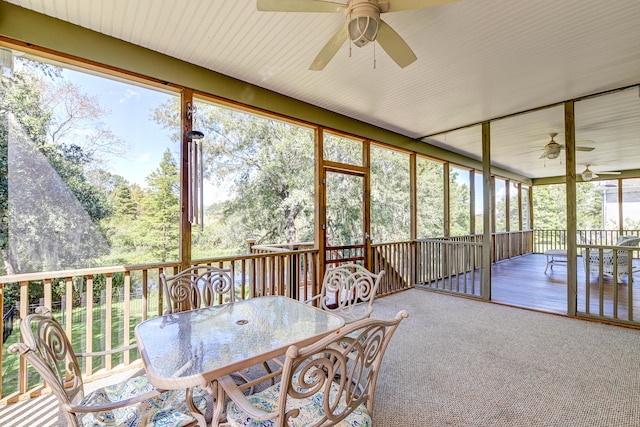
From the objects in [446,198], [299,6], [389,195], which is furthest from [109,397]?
[446,198]

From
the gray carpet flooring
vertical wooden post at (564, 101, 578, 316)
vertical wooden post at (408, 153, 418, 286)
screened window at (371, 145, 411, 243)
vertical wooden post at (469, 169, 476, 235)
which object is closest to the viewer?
the gray carpet flooring

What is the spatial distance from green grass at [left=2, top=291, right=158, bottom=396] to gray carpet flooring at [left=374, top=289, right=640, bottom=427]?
7.53 ft

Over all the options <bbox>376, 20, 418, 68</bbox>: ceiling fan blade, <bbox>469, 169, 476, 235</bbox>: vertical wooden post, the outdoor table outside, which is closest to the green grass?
the outdoor table outside

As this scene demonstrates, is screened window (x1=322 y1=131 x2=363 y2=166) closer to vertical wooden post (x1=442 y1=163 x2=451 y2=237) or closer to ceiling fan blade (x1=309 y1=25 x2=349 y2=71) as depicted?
ceiling fan blade (x1=309 y1=25 x2=349 y2=71)

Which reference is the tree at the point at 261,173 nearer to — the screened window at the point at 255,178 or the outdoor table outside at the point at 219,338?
the screened window at the point at 255,178

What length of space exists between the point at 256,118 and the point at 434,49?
241cm

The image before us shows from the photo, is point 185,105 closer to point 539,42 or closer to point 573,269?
point 539,42

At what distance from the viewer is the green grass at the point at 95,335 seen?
224 centimetres

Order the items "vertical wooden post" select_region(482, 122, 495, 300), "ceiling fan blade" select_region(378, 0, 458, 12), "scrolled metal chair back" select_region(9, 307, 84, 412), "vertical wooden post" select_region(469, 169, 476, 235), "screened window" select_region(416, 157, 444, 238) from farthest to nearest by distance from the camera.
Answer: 1. "vertical wooden post" select_region(469, 169, 476, 235)
2. "screened window" select_region(416, 157, 444, 238)
3. "vertical wooden post" select_region(482, 122, 495, 300)
4. "ceiling fan blade" select_region(378, 0, 458, 12)
5. "scrolled metal chair back" select_region(9, 307, 84, 412)

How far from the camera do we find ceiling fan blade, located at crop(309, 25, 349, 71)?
2.02m

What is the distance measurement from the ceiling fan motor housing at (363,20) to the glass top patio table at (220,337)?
1.82m

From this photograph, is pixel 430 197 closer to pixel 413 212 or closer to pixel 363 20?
pixel 413 212

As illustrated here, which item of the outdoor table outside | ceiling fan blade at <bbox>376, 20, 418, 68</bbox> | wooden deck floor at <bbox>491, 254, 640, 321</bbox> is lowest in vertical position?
wooden deck floor at <bbox>491, 254, 640, 321</bbox>

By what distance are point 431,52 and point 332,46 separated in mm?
1170
